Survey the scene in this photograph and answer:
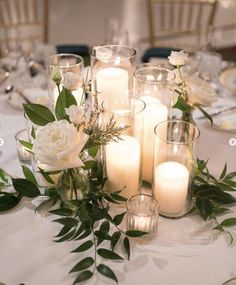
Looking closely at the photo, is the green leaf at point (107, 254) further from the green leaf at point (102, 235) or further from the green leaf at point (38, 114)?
the green leaf at point (38, 114)

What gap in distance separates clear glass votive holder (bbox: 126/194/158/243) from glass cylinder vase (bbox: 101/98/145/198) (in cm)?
6

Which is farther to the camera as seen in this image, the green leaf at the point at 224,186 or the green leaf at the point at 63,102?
the green leaf at the point at 224,186

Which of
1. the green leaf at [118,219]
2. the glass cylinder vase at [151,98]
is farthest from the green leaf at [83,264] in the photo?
the glass cylinder vase at [151,98]

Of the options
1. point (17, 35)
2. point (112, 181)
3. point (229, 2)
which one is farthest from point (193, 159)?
point (229, 2)

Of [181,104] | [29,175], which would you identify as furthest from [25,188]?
[181,104]

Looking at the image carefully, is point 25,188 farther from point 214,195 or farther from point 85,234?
point 214,195

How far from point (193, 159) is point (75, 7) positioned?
2.61 m

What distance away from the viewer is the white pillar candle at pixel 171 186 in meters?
0.97

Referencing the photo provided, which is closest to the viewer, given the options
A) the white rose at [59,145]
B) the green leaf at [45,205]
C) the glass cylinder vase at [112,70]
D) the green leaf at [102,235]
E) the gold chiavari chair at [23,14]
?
the white rose at [59,145]

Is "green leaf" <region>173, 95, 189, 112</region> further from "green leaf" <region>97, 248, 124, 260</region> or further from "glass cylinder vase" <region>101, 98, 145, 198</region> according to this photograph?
"green leaf" <region>97, 248, 124, 260</region>

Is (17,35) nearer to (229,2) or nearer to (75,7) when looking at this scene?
(75,7)

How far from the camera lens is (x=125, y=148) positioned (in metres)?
0.99

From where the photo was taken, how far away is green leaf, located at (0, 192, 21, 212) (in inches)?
40.2

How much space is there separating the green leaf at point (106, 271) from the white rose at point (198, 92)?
1.66 ft
